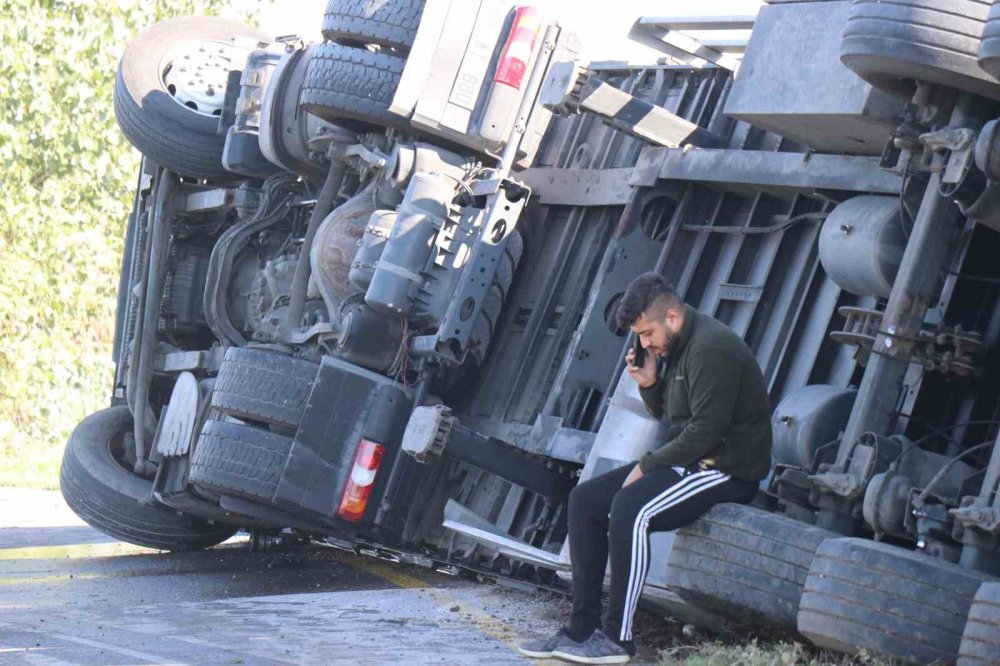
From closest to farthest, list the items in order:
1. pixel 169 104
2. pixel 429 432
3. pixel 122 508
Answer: pixel 429 432 → pixel 122 508 → pixel 169 104

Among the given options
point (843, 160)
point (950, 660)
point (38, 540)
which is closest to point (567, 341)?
point (843, 160)

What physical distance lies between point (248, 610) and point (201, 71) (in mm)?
4256

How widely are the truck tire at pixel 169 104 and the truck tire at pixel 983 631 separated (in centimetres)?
648

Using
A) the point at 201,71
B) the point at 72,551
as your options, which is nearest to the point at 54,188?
the point at 201,71

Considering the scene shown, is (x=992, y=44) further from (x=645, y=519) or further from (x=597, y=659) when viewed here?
(x=597, y=659)

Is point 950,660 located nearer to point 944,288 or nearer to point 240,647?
point 944,288

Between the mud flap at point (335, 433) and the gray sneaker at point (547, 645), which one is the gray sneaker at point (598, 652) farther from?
the mud flap at point (335, 433)

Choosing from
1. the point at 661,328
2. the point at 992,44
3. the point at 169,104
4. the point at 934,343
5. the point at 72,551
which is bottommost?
the point at 72,551

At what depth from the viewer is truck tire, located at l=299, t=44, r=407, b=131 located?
798 centimetres

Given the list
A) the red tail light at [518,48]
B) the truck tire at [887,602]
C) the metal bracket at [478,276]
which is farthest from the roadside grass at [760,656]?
the red tail light at [518,48]

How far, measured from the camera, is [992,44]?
4602mm

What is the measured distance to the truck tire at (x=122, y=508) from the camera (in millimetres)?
9375

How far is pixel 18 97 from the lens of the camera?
17.4 metres

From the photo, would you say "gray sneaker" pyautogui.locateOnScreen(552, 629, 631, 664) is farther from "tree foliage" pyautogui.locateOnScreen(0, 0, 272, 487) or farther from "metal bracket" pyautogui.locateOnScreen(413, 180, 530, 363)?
"tree foliage" pyautogui.locateOnScreen(0, 0, 272, 487)
